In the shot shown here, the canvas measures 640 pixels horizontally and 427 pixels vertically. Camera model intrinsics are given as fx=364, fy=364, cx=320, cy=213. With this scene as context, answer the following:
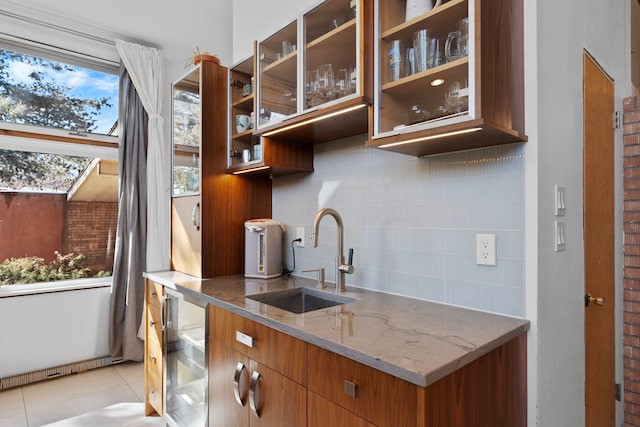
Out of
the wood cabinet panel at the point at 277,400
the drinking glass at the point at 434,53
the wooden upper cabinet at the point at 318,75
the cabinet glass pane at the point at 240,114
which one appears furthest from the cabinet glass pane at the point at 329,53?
the wood cabinet panel at the point at 277,400

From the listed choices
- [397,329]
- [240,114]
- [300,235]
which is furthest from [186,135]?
[397,329]

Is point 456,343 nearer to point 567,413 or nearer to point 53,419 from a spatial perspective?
point 567,413

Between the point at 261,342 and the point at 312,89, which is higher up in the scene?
the point at 312,89

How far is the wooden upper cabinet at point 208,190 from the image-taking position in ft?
7.00

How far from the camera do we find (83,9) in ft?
9.27

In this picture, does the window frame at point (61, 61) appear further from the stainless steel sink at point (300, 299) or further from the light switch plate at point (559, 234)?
the light switch plate at point (559, 234)

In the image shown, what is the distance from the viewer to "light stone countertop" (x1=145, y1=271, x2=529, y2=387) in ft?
2.95

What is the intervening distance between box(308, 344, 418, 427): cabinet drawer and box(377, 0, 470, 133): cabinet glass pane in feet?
2.59

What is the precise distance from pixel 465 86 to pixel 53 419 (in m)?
2.86

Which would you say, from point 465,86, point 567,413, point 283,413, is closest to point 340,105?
point 465,86

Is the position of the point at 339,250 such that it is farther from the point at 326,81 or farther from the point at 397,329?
the point at 326,81

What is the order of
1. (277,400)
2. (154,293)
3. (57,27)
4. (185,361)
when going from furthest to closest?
(57,27) → (154,293) → (185,361) → (277,400)

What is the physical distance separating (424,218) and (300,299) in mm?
748

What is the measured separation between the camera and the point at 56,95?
286cm
